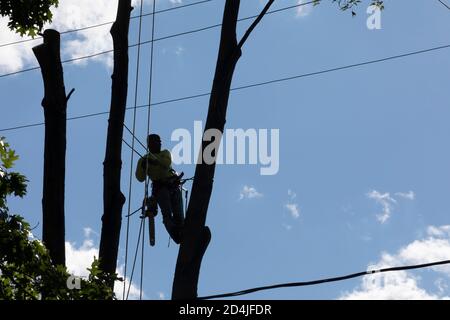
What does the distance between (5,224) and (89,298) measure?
2.49 ft

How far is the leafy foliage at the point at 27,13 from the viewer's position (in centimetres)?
666

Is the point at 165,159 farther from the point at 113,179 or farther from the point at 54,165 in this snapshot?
the point at 54,165

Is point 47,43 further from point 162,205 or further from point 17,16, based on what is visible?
point 162,205

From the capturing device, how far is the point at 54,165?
6457 millimetres

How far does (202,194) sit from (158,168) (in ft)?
8.92

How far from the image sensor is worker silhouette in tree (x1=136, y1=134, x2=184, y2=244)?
29.6 feet
